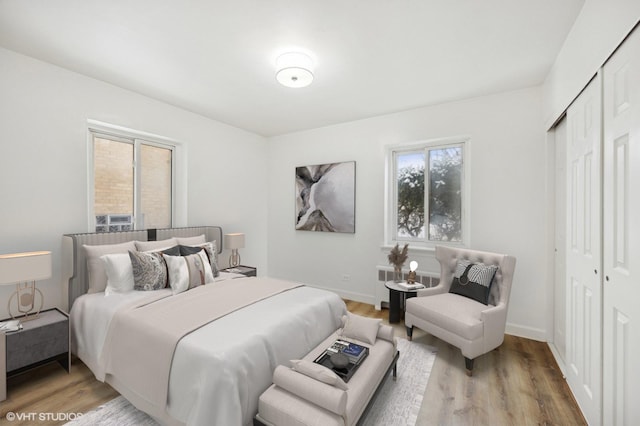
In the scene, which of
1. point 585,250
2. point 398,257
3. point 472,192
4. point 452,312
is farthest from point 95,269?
point 472,192

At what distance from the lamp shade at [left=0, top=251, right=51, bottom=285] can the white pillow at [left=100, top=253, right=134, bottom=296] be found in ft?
1.28

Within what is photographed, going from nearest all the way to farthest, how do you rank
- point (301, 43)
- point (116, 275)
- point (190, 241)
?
point (301, 43), point (116, 275), point (190, 241)

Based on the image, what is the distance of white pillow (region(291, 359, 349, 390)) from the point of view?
151cm

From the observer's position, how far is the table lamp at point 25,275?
2.04m

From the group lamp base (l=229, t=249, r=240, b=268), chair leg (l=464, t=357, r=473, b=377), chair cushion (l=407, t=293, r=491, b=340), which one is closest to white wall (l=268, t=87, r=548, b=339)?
chair cushion (l=407, t=293, r=491, b=340)

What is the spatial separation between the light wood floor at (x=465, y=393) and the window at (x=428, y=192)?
1505mm

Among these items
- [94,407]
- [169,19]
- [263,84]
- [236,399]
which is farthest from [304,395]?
[263,84]

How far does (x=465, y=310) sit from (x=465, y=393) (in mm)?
710

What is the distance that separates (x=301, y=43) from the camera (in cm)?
226

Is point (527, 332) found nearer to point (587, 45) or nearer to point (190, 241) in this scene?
point (587, 45)

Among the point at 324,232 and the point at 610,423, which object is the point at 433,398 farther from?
the point at 324,232

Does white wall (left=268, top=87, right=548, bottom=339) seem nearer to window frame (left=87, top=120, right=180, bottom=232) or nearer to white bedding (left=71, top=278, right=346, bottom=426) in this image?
window frame (left=87, top=120, right=180, bottom=232)

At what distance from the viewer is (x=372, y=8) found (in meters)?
1.86

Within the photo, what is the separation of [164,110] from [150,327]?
2.83 metres
